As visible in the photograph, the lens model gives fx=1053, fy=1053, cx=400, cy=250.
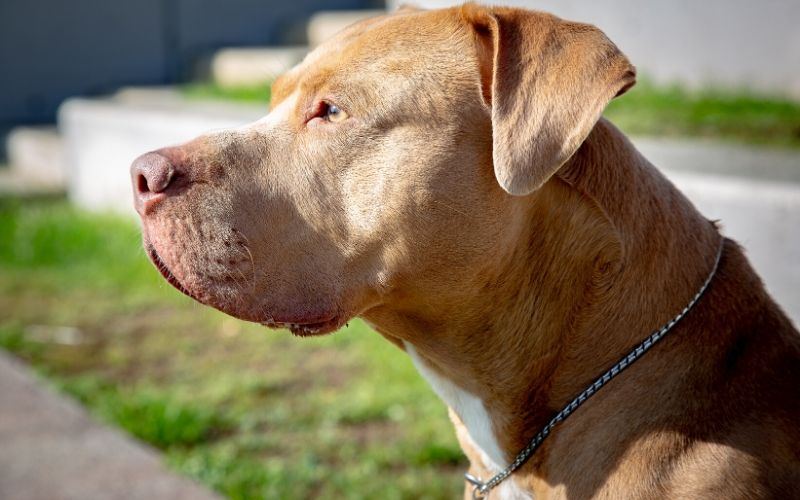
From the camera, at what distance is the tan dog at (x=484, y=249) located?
Answer: 2463mm

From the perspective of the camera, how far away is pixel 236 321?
6707 millimetres

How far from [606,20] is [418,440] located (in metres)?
4.81

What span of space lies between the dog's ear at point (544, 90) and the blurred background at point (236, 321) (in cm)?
128

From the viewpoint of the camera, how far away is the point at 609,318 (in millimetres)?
2525

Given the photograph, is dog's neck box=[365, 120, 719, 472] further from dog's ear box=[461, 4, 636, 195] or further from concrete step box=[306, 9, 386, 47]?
concrete step box=[306, 9, 386, 47]

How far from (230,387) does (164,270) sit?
3.02 meters

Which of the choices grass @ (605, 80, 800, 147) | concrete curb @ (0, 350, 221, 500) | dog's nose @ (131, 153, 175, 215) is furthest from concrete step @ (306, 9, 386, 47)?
dog's nose @ (131, 153, 175, 215)

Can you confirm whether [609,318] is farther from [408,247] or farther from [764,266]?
[764,266]

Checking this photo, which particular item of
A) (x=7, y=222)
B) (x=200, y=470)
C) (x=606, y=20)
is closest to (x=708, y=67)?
(x=606, y=20)

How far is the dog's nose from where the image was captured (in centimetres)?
247

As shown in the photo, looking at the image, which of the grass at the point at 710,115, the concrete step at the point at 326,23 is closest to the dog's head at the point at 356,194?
the grass at the point at 710,115

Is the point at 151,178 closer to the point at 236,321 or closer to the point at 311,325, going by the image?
the point at 311,325

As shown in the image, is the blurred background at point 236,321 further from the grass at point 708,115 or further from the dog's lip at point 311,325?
the dog's lip at point 311,325


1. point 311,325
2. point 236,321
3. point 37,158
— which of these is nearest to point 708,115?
point 236,321
